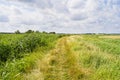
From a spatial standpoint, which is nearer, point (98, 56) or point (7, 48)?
point (98, 56)

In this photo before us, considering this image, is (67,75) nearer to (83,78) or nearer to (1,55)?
(83,78)

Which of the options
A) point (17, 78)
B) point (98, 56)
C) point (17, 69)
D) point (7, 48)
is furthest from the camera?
point (7, 48)

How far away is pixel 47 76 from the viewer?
9.73 metres

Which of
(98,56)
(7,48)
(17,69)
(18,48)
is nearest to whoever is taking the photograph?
(17,69)

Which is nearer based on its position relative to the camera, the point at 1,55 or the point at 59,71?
the point at 59,71

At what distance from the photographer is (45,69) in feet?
37.0

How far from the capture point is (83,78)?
367 inches

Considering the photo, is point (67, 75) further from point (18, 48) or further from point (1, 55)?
point (18, 48)

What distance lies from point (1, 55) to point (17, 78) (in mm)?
5043

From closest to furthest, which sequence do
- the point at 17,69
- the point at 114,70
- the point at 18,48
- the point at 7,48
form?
the point at 114,70
the point at 17,69
the point at 7,48
the point at 18,48

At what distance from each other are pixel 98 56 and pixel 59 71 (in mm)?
2893

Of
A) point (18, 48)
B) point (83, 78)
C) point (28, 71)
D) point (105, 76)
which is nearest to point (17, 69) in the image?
point (28, 71)

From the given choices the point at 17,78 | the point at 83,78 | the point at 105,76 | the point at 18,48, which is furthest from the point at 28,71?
the point at 18,48

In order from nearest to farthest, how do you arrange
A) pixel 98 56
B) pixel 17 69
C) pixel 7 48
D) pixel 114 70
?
pixel 114 70 → pixel 17 69 → pixel 98 56 → pixel 7 48
